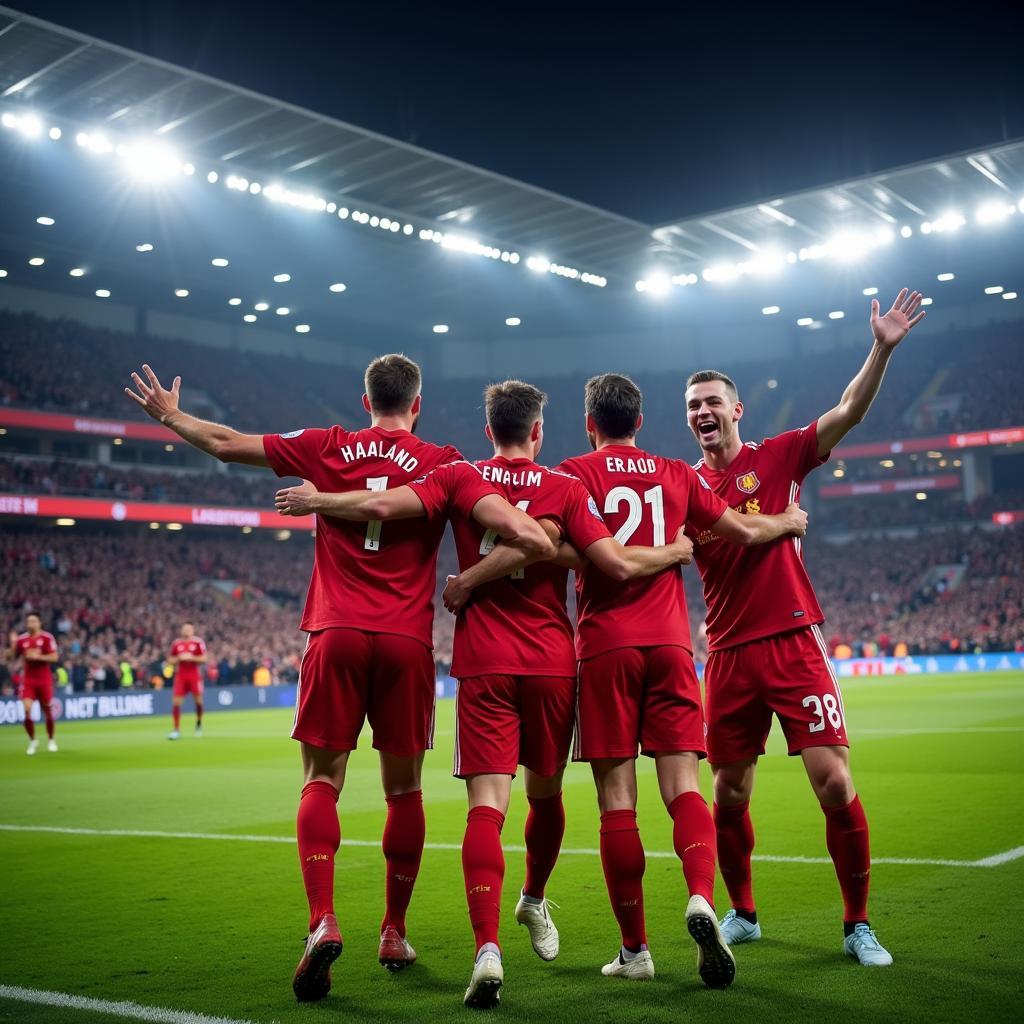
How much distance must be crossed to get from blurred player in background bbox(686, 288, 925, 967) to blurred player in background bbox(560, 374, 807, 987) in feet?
0.92

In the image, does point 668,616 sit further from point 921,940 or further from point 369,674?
point 921,940

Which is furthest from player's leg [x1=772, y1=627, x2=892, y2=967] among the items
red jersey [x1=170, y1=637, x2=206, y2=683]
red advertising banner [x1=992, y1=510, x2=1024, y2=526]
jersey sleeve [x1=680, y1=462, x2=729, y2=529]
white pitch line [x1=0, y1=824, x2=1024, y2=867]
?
red advertising banner [x1=992, y1=510, x2=1024, y2=526]

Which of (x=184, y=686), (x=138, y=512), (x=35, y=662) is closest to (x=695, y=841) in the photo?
(x=35, y=662)

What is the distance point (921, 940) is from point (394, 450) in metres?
3.12

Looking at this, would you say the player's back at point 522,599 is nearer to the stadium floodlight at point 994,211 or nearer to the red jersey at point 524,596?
the red jersey at point 524,596

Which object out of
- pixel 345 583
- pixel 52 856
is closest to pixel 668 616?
pixel 345 583

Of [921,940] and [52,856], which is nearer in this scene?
[921,940]

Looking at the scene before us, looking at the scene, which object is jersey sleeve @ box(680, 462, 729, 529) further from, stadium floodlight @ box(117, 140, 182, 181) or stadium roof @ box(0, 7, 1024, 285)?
stadium floodlight @ box(117, 140, 182, 181)

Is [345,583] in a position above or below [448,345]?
below

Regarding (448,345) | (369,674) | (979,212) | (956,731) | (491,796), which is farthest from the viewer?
(448,345)

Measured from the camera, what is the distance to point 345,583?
515 cm

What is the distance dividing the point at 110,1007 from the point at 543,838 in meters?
1.93

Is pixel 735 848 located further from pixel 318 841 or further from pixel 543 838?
pixel 318 841

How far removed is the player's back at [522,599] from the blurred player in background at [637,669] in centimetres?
14
